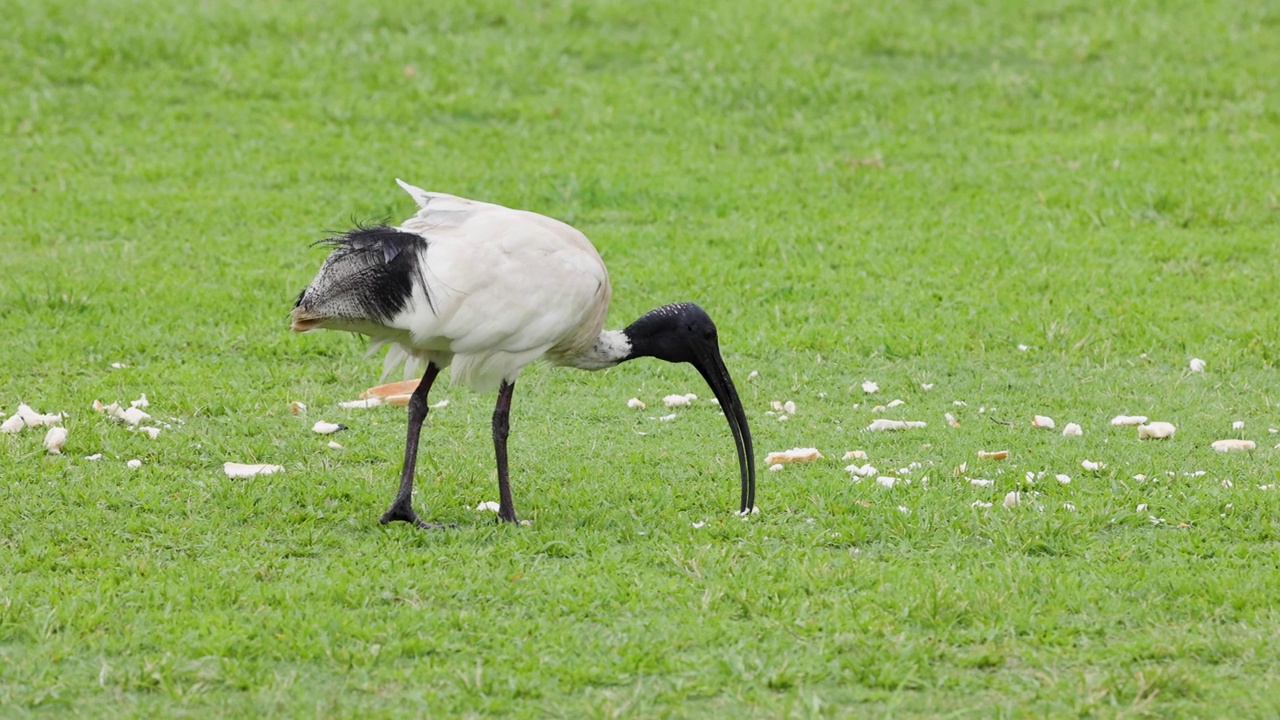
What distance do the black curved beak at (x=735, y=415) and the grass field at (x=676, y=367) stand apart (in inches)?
5.0

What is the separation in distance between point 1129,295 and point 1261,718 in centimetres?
567

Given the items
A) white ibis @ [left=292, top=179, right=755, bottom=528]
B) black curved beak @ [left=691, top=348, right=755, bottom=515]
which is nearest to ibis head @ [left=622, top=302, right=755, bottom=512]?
black curved beak @ [left=691, top=348, right=755, bottom=515]

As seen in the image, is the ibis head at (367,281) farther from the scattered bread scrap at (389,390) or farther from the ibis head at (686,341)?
the scattered bread scrap at (389,390)

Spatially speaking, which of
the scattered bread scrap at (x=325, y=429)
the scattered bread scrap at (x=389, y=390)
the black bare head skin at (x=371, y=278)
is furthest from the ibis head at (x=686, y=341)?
the scattered bread scrap at (x=389, y=390)

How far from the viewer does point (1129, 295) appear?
967 centimetres

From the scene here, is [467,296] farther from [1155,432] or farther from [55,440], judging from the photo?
[1155,432]

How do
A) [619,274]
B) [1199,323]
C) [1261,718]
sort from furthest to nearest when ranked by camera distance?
1. [619,274]
2. [1199,323]
3. [1261,718]

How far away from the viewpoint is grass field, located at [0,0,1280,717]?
15.6 ft

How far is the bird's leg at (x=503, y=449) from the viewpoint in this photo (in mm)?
6047

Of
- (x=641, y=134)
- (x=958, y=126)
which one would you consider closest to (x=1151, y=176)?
(x=958, y=126)

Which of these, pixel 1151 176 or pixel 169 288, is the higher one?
pixel 1151 176

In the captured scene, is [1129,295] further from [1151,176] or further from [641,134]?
[641,134]

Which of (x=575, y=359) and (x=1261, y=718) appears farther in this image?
(x=575, y=359)

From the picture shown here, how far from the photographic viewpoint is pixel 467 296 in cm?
589
